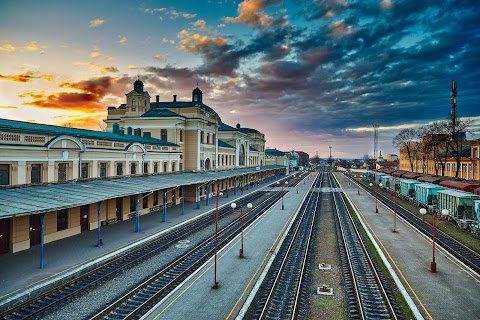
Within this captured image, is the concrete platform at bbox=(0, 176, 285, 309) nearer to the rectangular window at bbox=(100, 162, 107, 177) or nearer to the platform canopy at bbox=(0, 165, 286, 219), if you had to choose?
the platform canopy at bbox=(0, 165, 286, 219)

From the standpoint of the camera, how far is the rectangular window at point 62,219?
2536cm

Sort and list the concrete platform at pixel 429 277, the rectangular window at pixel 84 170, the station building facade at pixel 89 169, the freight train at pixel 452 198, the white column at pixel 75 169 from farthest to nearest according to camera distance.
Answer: the freight train at pixel 452 198, the rectangular window at pixel 84 170, the white column at pixel 75 169, the station building facade at pixel 89 169, the concrete platform at pixel 429 277

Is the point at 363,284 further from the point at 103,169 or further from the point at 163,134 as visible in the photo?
the point at 163,134

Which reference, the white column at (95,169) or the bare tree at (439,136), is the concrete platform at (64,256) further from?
the bare tree at (439,136)

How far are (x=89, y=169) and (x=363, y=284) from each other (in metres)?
26.1

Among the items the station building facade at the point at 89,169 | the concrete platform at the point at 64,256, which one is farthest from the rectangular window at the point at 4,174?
the concrete platform at the point at 64,256

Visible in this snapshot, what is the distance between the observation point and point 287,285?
17969mm

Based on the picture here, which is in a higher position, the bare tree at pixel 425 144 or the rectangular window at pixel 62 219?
the bare tree at pixel 425 144

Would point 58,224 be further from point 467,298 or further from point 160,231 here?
point 467,298

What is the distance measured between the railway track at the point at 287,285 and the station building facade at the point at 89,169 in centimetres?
1304

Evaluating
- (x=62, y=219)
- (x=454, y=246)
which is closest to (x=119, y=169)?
(x=62, y=219)

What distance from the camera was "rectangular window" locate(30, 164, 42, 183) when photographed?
2441 cm

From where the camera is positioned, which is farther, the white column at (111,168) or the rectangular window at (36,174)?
the white column at (111,168)

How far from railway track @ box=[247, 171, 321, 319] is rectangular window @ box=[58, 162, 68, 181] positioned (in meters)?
19.8
